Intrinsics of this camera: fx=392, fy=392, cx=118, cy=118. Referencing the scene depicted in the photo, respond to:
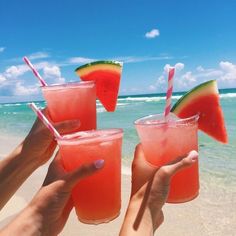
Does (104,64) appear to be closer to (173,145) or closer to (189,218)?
(173,145)

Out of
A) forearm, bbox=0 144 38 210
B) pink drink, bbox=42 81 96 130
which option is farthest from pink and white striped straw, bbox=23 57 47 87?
forearm, bbox=0 144 38 210

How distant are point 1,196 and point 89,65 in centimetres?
124

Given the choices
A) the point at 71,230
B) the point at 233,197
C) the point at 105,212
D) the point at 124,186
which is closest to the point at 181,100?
the point at 105,212

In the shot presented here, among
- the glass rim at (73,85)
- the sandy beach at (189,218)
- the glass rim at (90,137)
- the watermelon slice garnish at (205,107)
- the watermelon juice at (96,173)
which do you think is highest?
the glass rim at (73,85)

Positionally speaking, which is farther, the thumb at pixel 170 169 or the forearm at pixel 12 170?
the forearm at pixel 12 170

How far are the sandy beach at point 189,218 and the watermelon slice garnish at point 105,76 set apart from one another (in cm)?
237

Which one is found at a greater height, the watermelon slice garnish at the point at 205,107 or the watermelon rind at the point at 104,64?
the watermelon rind at the point at 104,64

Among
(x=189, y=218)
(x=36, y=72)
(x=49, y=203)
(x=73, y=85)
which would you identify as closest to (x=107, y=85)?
(x=73, y=85)

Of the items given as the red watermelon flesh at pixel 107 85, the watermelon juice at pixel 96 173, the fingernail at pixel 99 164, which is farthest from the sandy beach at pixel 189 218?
the fingernail at pixel 99 164

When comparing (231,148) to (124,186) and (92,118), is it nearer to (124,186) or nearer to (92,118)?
(124,186)

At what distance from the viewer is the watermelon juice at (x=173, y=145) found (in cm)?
229

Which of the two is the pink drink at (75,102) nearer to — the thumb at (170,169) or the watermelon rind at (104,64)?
the watermelon rind at (104,64)

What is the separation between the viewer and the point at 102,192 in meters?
2.25

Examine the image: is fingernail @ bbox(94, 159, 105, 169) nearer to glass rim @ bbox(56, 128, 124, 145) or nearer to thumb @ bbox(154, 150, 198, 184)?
glass rim @ bbox(56, 128, 124, 145)
